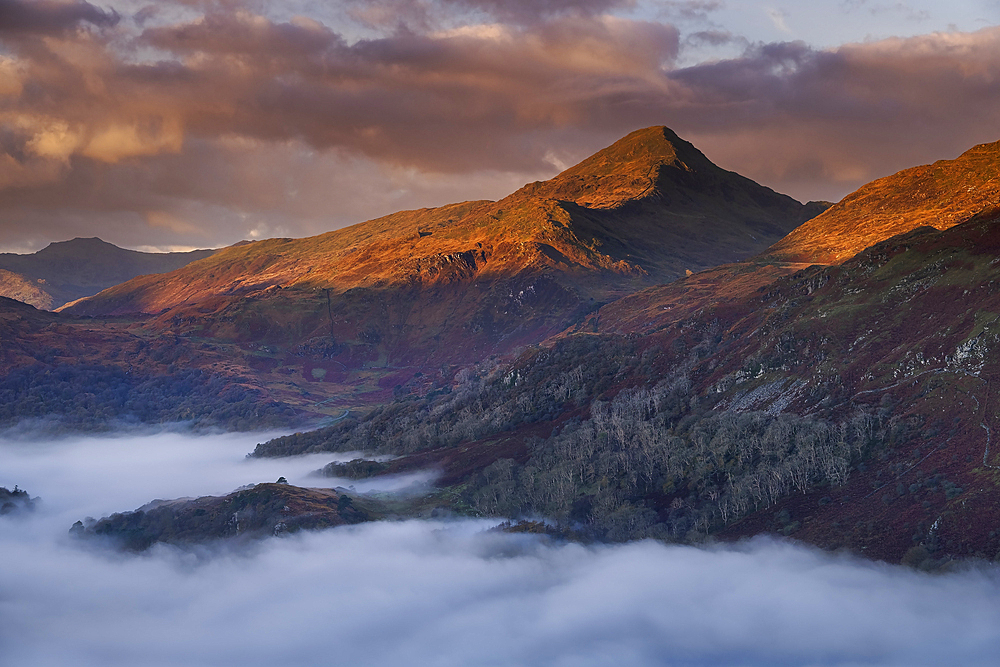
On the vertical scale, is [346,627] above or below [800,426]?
below

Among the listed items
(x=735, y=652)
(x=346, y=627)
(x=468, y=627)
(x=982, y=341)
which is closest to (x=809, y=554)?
(x=735, y=652)

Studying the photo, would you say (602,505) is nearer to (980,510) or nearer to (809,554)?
(809,554)

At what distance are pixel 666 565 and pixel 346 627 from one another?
236 ft

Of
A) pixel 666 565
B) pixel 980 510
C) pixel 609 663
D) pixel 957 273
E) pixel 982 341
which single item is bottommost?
pixel 609 663

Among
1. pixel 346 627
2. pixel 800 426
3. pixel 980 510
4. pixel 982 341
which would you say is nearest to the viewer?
pixel 980 510

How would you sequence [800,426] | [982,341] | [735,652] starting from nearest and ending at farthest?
1. [735,652]
2. [982,341]
3. [800,426]

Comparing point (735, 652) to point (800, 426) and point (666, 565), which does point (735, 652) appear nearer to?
point (666, 565)

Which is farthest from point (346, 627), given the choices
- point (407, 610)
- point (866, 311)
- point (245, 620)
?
point (866, 311)

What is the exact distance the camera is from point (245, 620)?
198 metres

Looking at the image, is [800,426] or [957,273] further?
[957,273]

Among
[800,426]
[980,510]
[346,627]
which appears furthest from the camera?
[346,627]

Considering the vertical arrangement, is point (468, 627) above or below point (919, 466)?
below

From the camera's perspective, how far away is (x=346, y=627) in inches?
7421

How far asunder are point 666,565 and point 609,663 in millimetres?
24554
